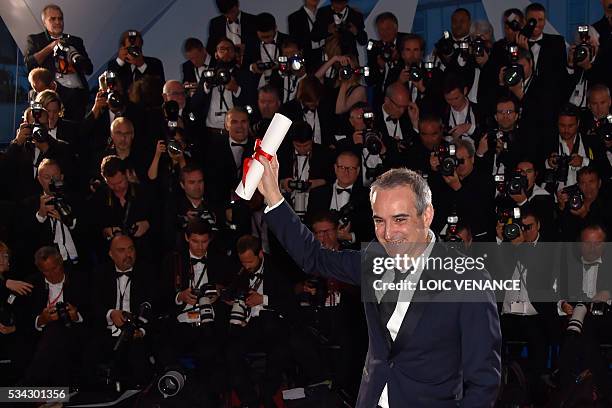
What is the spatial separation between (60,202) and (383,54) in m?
2.95

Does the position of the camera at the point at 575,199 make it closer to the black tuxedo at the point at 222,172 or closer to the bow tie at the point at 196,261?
the black tuxedo at the point at 222,172

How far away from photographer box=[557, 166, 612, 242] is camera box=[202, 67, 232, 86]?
2.86 meters

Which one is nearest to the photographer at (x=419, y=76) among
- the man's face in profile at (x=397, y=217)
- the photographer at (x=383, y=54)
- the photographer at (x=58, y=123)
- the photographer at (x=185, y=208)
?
the photographer at (x=383, y=54)

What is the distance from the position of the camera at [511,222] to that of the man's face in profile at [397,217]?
383 cm

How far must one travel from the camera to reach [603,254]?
658cm

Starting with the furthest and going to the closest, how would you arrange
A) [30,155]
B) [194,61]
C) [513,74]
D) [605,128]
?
1. [194,61]
2. [30,155]
3. [513,74]
4. [605,128]

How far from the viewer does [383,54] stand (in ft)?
26.9

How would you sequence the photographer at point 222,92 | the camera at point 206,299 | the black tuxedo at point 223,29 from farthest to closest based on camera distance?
the black tuxedo at point 223,29, the photographer at point 222,92, the camera at point 206,299

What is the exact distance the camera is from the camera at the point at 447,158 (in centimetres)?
701

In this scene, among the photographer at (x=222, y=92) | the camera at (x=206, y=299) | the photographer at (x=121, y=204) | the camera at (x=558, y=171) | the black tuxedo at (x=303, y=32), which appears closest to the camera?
the camera at (x=206, y=299)

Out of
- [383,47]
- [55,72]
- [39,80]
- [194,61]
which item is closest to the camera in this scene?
[39,80]

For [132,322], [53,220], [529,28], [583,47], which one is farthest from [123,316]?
[583,47]

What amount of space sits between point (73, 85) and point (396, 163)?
3.01 meters

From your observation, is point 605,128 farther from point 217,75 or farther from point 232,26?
point 232,26
